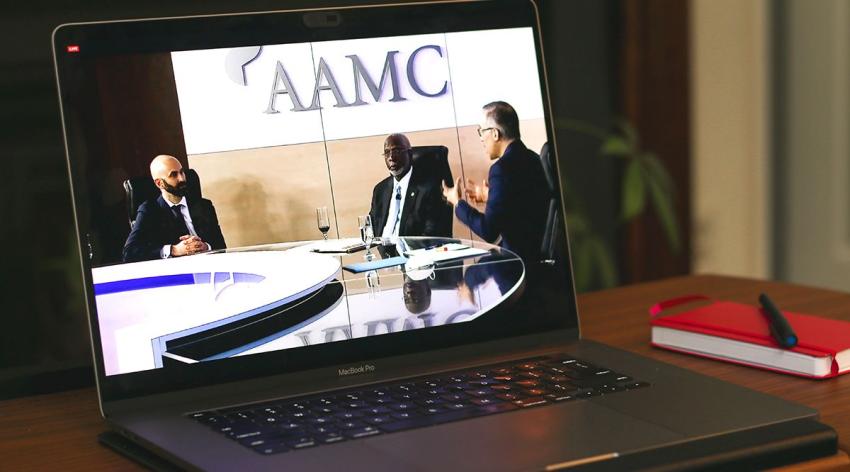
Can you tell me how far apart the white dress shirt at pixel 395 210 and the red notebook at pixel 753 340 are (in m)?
0.29

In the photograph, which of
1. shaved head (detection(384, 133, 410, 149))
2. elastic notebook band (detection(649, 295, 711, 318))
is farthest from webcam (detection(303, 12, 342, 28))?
elastic notebook band (detection(649, 295, 711, 318))

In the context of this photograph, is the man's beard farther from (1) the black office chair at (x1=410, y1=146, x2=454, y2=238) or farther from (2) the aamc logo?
(1) the black office chair at (x1=410, y1=146, x2=454, y2=238)

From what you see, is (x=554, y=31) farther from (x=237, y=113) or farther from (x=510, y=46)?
(x=237, y=113)

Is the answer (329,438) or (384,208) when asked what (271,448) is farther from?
(384,208)

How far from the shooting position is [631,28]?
8.07 feet

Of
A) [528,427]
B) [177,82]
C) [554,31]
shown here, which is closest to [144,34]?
[177,82]

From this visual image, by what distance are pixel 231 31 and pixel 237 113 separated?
75mm

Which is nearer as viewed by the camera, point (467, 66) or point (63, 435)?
point (63, 435)

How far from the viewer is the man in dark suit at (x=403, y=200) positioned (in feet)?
3.05

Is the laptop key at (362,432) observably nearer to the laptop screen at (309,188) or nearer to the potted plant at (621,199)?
the laptop screen at (309,188)

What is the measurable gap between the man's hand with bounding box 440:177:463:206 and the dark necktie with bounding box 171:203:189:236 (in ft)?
0.82

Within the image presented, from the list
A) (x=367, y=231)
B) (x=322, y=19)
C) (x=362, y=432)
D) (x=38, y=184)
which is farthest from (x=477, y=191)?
(x=38, y=184)

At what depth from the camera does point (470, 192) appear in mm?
970

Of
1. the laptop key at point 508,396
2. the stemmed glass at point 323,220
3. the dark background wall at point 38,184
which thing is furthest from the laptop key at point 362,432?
the dark background wall at point 38,184
